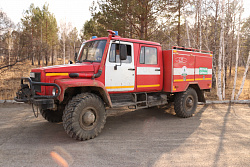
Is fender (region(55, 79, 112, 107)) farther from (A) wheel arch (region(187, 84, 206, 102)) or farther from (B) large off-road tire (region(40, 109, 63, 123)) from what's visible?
(A) wheel arch (region(187, 84, 206, 102))

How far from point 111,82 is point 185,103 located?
3.13 m

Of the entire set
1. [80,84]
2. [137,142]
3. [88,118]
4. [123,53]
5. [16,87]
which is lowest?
[137,142]

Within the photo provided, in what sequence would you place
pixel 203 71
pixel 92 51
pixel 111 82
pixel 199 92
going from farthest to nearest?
1. pixel 199 92
2. pixel 203 71
3. pixel 92 51
4. pixel 111 82

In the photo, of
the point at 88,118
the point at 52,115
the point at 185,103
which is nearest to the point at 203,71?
the point at 185,103

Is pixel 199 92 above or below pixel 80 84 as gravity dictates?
below

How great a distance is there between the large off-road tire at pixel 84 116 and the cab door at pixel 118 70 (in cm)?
67

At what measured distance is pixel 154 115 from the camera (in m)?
7.09

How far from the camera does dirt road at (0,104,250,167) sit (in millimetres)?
3443

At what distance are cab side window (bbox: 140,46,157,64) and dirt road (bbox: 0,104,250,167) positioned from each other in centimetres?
201

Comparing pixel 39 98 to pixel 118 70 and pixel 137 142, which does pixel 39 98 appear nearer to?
pixel 118 70

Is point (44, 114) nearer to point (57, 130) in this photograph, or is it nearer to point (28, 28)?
point (57, 130)

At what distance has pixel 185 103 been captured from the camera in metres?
6.69

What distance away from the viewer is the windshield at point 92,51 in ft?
16.4

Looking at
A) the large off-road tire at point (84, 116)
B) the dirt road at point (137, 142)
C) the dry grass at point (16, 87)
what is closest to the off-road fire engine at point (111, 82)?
the large off-road tire at point (84, 116)
